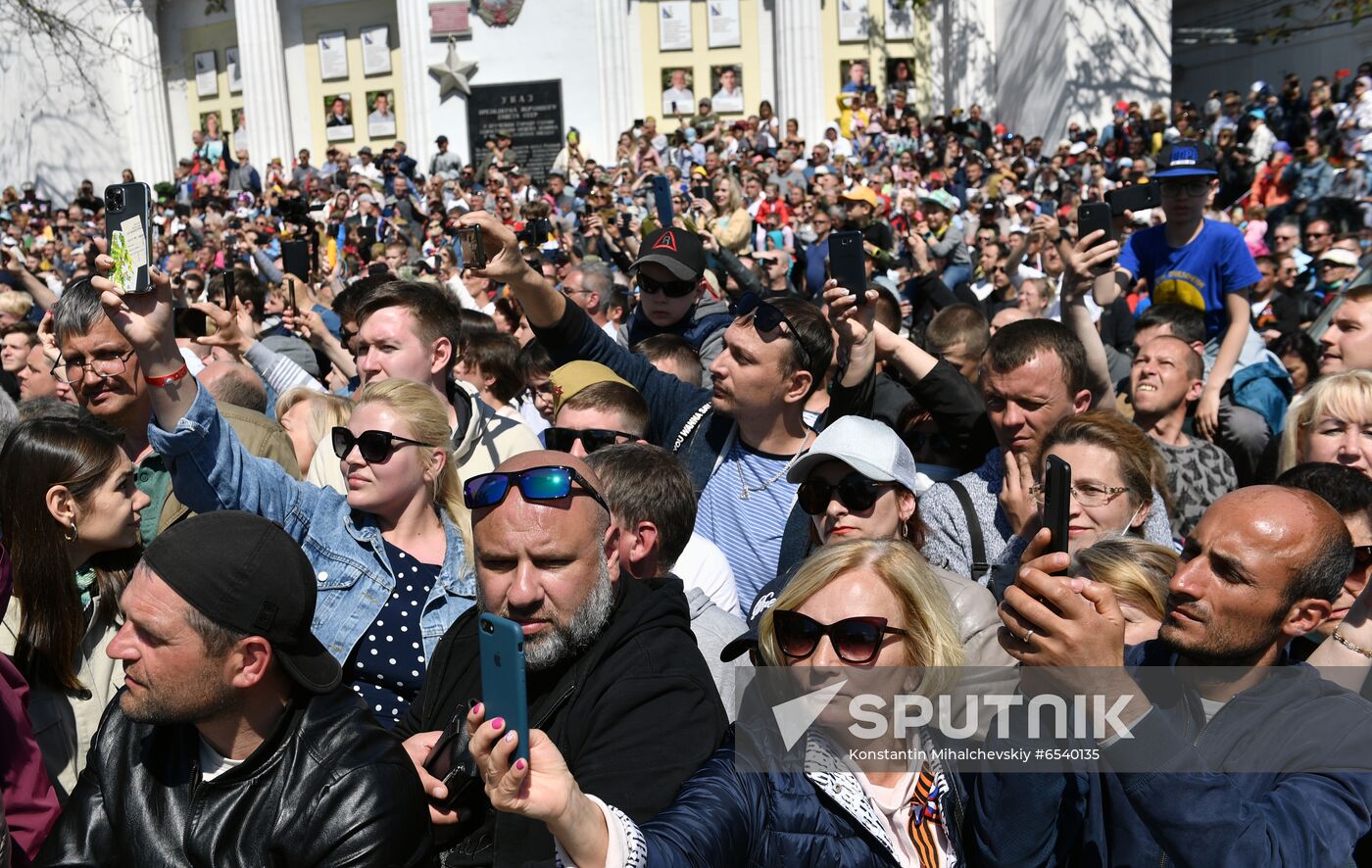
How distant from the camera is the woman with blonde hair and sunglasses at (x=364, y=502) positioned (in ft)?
9.96

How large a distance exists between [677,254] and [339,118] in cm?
2608

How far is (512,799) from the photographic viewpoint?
1853 millimetres

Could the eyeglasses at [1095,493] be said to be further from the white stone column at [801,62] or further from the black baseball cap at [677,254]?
→ the white stone column at [801,62]

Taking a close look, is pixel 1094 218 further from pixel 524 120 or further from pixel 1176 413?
pixel 524 120

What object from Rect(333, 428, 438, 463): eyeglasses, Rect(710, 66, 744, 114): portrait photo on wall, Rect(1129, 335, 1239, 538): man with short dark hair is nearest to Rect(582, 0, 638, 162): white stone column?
Rect(710, 66, 744, 114): portrait photo on wall

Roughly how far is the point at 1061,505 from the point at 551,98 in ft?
89.6

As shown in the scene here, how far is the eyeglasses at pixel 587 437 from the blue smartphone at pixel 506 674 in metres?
2.14

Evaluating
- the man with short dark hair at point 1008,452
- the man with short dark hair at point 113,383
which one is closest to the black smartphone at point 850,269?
the man with short dark hair at point 1008,452

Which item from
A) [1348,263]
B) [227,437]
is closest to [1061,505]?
[227,437]

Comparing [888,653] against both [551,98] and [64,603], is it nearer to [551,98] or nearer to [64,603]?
[64,603]

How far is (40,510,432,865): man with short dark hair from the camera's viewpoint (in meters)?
2.27

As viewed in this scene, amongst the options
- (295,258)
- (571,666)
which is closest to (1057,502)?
(571,666)

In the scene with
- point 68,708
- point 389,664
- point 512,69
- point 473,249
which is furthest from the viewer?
point 512,69

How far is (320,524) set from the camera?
3.45m
